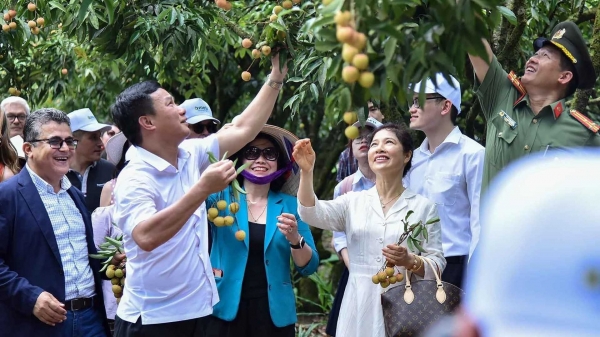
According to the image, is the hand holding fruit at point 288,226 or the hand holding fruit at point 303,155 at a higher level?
the hand holding fruit at point 303,155

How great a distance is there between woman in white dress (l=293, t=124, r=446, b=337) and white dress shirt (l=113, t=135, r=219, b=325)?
2.46 feet

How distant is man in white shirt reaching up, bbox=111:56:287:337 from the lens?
12.1 feet

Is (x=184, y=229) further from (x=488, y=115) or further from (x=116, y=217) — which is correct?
(x=488, y=115)

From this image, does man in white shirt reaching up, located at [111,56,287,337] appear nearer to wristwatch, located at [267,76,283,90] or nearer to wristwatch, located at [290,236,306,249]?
wristwatch, located at [267,76,283,90]

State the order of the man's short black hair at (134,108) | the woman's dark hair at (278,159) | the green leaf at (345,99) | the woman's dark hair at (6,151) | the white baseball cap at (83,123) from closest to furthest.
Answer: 1. the green leaf at (345,99)
2. the man's short black hair at (134,108)
3. the woman's dark hair at (278,159)
4. the woman's dark hair at (6,151)
5. the white baseball cap at (83,123)

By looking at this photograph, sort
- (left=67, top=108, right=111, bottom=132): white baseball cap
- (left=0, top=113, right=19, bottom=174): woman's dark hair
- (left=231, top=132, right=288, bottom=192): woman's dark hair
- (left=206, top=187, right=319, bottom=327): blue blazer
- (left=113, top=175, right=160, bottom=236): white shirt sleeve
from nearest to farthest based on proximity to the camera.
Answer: (left=113, top=175, right=160, bottom=236): white shirt sleeve
(left=206, top=187, right=319, bottom=327): blue blazer
(left=231, top=132, right=288, bottom=192): woman's dark hair
(left=0, top=113, right=19, bottom=174): woman's dark hair
(left=67, top=108, right=111, bottom=132): white baseball cap

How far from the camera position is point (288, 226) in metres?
4.53

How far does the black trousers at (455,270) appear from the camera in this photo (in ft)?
15.5

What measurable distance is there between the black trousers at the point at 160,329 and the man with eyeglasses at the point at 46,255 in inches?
19.8

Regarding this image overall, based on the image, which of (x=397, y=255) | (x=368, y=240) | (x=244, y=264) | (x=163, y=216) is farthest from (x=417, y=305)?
(x=163, y=216)

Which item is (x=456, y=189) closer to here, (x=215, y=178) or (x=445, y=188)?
(x=445, y=188)

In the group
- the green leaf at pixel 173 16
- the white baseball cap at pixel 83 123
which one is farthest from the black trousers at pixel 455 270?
the white baseball cap at pixel 83 123

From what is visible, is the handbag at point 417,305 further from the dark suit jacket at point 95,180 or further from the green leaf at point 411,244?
the dark suit jacket at point 95,180

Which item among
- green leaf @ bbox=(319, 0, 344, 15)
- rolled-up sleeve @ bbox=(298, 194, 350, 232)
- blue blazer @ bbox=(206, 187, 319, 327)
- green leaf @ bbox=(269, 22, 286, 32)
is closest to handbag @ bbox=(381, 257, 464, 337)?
rolled-up sleeve @ bbox=(298, 194, 350, 232)
